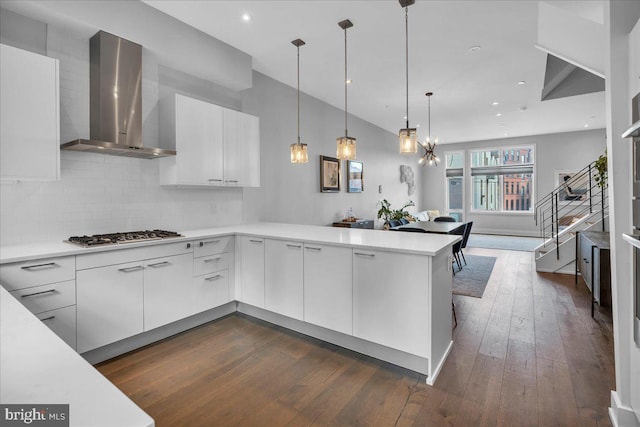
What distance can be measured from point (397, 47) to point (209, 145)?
7.98 feet

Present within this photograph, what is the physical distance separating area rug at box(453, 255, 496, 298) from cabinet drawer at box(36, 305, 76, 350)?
4.00 meters

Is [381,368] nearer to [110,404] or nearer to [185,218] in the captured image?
[110,404]

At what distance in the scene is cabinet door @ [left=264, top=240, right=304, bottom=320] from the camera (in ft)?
Result: 9.31

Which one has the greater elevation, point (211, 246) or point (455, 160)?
point (455, 160)

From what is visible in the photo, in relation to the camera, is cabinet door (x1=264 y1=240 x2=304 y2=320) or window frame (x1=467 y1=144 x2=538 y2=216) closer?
cabinet door (x1=264 y1=240 x2=304 y2=320)

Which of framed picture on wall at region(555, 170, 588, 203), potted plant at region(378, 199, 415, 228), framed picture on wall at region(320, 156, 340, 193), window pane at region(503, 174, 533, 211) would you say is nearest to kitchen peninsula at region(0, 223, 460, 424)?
framed picture on wall at region(320, 156, 340, 193)

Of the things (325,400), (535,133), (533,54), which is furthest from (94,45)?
(535,133)

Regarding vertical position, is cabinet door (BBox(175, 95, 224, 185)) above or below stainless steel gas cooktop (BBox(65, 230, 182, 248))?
above

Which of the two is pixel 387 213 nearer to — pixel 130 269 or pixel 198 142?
pixel 198 142

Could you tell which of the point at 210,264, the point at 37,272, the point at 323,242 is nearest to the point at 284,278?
the point at 323,242

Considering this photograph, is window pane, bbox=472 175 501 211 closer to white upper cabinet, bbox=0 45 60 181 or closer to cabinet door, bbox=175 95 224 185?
cabinet door, bbox=175 95 224 185

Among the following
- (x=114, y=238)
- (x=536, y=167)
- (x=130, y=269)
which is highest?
(x=536, y=167)

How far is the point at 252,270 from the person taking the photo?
3.23 meters

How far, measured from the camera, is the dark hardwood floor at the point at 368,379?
1882 mm
